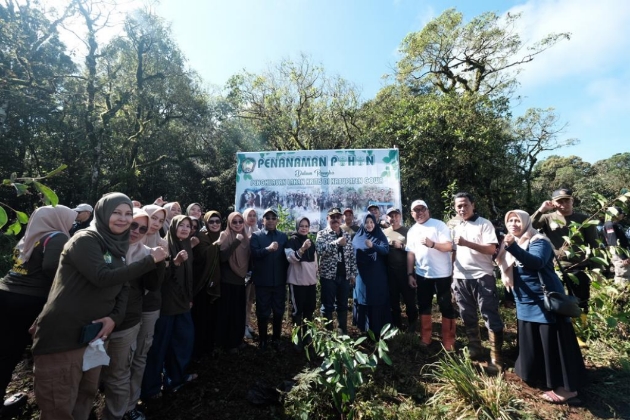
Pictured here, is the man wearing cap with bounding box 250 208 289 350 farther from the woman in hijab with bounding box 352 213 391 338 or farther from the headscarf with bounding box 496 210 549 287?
the headscarf with bounding box 496 210 549 287

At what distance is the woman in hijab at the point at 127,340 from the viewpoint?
239 centimetres

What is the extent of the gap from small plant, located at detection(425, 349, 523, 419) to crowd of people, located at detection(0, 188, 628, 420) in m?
0.60

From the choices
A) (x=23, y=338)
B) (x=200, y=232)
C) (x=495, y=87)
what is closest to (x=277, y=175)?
(x=200, y=232)

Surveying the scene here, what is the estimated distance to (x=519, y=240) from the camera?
314cm

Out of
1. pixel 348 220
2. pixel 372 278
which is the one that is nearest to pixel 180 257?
pixel 372 278

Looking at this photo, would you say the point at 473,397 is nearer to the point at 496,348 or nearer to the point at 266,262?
the point at 496,348

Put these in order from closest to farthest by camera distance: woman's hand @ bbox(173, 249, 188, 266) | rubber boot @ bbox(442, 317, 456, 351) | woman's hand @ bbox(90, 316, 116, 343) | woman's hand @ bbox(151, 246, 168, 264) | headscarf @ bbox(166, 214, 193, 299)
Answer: woman's hand @ bbox(90, 316, 116, 343) → woman's hand @ bbox(151, 246, 168, 264) → woman's hand @ bbox(173, 249, 188, 266) → headscarf @ bbox(166, 214, 193, 299) → rubber boot @ bbox(442, 317, 456, 351)

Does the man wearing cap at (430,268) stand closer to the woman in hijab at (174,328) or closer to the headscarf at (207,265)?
the headscarf at (207,265)

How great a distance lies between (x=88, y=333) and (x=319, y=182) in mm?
5646

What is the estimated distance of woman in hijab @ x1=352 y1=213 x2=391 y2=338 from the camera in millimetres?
3914

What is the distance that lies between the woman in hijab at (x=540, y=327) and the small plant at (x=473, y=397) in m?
0.45

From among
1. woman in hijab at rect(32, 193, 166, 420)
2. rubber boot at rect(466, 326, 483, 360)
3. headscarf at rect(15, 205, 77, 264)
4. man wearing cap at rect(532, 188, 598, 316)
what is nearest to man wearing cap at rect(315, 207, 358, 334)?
rubber boot at rect(466, 326, 483, 360)

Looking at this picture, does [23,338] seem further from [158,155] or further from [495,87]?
[495,87]

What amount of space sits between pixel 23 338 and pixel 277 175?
538 centimetres
